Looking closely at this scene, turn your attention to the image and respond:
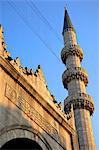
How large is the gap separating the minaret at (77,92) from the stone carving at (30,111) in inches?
185

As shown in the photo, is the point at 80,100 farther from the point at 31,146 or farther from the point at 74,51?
the point at 31,146

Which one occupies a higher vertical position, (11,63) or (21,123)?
(11,63)

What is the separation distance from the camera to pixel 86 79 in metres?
22.4

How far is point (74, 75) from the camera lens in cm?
2159

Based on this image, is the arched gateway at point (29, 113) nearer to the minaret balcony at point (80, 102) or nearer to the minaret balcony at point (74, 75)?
the minaret balcony at point (80, 102)

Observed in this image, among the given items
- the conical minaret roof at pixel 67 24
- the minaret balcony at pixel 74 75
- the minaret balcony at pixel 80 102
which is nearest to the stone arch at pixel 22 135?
the minaret balcony at pixel 80 102

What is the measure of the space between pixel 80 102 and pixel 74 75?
2299 millimetres

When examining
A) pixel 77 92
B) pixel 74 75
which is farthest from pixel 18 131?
pixel 74 75

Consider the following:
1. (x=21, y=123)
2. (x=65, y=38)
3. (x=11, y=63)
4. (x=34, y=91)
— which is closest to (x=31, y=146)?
(x=21, y=123)

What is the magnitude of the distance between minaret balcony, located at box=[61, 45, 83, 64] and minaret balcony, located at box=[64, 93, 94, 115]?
4.16 metres

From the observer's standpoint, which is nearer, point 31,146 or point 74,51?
point 31,146

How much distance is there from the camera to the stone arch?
9016 mm

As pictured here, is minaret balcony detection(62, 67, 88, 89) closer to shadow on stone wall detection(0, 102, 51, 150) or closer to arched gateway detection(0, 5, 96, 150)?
arched gateway detection(0, 5, 96, 150)

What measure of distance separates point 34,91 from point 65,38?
50.2 ft
